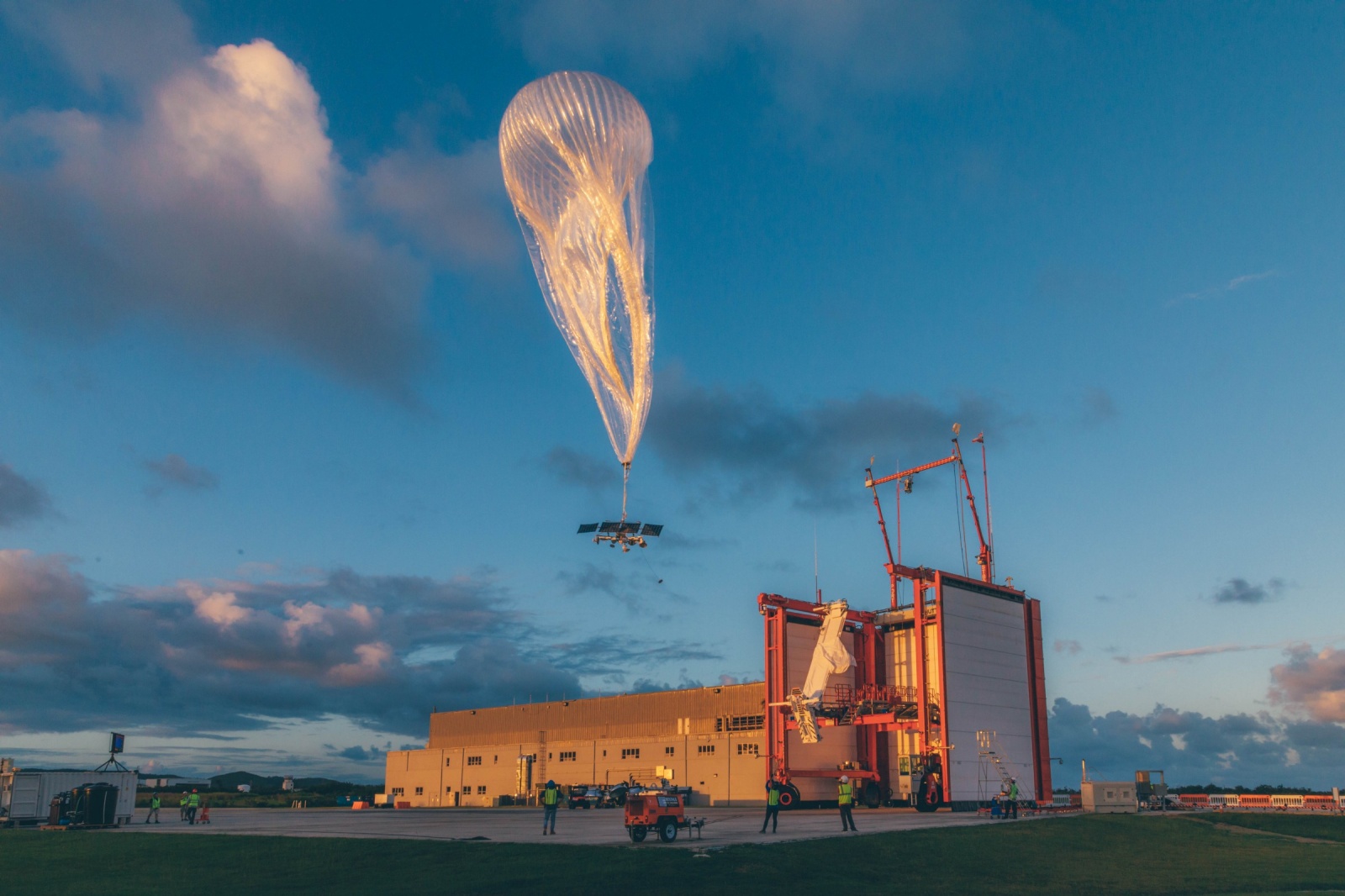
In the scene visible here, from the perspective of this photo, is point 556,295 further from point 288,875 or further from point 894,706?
point 894,706

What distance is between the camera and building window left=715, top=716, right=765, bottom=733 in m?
64.6

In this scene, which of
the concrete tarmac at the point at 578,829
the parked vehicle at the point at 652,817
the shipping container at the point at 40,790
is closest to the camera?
the parked vehicle at the point at 652,817

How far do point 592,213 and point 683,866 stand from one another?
19.5 m

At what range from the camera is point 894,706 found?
5209 centimetres

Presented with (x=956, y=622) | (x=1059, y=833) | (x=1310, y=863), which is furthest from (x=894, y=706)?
(x=1310, y=863)

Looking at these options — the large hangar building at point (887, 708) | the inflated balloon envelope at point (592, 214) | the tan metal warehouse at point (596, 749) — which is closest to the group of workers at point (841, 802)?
the inflated balloon envelope at point (592, 214)

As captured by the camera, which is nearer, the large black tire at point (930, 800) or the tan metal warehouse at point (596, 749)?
the large black tire at point (930, 800)

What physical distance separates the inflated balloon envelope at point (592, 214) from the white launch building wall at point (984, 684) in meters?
23.8

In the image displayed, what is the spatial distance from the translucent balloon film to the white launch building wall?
79.2 ft

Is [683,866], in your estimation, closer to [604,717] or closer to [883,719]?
[883,719]

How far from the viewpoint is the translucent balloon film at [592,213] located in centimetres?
2978

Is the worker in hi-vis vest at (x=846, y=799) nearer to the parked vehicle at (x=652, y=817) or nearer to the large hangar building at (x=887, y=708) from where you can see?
the parked vehicle at (x=652, y=817)

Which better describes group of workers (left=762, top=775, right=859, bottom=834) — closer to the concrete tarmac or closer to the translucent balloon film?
the concrete tarmac

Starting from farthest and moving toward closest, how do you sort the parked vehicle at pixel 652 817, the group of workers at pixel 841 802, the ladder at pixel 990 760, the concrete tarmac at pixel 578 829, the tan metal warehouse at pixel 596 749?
the tan metal warehouse at pixel 596 749 < the ladder at pixel 990 760 < the group of workers at pixel 841 802 < the concrete tarmac at pixel 578 829 < the parked vehicle at pixel 652 817
